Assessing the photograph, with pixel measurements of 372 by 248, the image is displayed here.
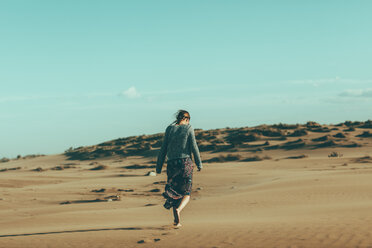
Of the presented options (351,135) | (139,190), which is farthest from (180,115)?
(351,135)

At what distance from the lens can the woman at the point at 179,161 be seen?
7934 millimetres

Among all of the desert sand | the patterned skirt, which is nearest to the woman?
the patterned skirt

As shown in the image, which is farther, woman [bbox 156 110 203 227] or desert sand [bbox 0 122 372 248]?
woman [bbox 156 110 203 227]

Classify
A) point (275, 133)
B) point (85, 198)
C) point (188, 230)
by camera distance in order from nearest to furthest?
point (188, 230)
point (85, 198)
point (275, 133)

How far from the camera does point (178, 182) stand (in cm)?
795

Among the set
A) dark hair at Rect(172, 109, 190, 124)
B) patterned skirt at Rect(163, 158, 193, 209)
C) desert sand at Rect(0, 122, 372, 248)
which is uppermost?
dark hair at Rect(172, 109, 190, 124)

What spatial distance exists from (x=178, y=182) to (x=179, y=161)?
37cm

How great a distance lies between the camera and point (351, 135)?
115 ft

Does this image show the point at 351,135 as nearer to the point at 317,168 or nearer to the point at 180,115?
the point at 317,168

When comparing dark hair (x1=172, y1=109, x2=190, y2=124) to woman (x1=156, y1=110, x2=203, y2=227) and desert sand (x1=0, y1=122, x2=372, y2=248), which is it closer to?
woman (x1=156, y1=110, x2=203, y2=227)

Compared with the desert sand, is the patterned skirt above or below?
above

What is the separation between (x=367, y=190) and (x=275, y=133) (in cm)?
2559

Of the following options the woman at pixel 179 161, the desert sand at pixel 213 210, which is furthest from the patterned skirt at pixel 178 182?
the desert sand at pixel 213 210

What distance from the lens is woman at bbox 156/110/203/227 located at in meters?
7.93
